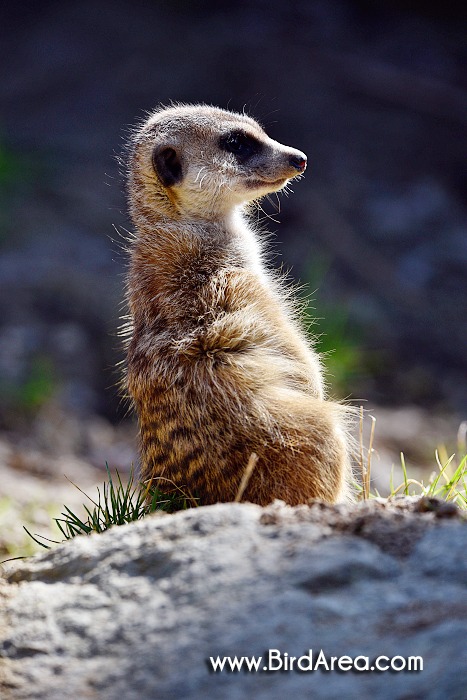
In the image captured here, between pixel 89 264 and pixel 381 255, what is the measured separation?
89.8 inches

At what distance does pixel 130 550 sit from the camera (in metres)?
1.90

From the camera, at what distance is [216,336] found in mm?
2555

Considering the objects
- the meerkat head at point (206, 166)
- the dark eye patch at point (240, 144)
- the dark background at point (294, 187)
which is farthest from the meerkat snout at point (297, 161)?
the dark background at point (294, 187)

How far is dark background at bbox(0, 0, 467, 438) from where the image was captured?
621cm

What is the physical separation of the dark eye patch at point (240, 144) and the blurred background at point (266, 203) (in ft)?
6.43

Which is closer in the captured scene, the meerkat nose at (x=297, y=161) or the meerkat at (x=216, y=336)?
the meerkat at (x=216, y=336)

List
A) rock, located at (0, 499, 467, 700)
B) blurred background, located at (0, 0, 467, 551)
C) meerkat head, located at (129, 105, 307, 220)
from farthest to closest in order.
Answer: blurred background, located at (0, 0, 467, 551)
meerkat head, located at (129, 105, 307, 220)
rock, located at (0, 499, 467, 700)

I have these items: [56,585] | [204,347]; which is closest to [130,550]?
[56,585]

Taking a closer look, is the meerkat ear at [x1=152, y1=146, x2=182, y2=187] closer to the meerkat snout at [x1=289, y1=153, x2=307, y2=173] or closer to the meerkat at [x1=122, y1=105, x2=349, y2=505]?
the meerkat at [x1=122, y1=105, x2=349, y2=505]

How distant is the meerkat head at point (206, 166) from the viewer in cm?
301

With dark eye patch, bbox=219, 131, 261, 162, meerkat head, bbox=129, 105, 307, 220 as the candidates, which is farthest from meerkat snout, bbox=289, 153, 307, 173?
dark eye patch, bbox=219, 131, 261, 162

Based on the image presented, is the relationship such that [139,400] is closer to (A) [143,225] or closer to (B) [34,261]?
(A) [143,225]

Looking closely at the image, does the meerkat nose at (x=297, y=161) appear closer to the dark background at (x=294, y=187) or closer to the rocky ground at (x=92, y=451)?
the rocky ground at (x=92, y=451)

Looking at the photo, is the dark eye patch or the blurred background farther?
the blurred background
